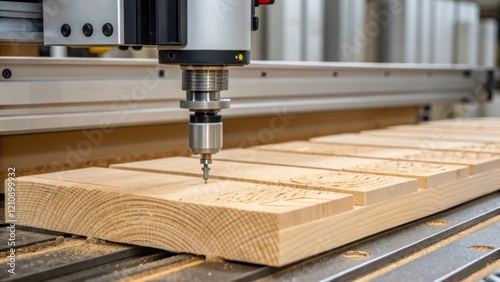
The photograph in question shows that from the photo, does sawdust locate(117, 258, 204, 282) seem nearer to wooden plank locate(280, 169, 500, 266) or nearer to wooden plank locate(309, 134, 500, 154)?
wooden plank locate(280, 169, 500, 266)

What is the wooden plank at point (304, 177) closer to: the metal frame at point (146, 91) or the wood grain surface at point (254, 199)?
the wood grain surface at point (254, 199)

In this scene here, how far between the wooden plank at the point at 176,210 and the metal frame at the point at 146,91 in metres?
0.29

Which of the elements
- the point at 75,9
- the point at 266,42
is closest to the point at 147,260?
the point at 75,9

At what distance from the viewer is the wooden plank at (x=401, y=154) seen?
5.35 ft


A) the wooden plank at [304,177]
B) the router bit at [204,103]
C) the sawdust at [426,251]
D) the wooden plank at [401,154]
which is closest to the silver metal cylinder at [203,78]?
the router bit at [204,103]

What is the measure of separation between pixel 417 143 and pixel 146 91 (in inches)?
30.0

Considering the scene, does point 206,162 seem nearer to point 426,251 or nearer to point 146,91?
point 426,251

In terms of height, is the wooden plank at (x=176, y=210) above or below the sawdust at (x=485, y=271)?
above

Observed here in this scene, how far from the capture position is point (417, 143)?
204 centimetres

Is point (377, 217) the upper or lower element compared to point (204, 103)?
lower

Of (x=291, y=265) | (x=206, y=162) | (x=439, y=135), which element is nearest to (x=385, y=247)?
(x=291, y=265)

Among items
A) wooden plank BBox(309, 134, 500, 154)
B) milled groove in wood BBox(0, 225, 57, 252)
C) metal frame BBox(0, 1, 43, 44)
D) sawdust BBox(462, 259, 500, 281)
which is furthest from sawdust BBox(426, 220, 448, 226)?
metal frame BBox(0, 1, 43, 44)

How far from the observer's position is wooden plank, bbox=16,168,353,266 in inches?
40.2

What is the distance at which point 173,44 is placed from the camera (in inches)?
43.8
